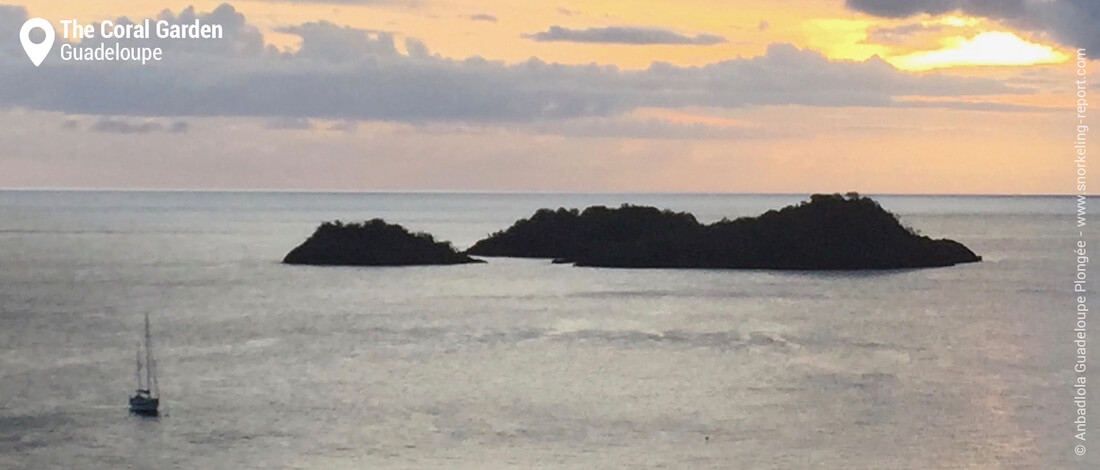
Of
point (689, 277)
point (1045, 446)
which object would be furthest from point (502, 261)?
point (1045, 446)

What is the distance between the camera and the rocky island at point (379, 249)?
142750mm

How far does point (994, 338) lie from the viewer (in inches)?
3334

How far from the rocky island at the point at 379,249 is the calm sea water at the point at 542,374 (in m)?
19.9

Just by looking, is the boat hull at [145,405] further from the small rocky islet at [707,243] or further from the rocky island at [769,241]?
the rocky island at [769,241]

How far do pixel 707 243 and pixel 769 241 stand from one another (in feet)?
20.2

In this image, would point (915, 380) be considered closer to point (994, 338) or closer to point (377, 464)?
point (994, 338)

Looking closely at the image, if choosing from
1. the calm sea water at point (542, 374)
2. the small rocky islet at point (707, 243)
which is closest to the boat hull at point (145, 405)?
the calm sea water at point (542, 374)

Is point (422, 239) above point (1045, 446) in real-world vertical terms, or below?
above

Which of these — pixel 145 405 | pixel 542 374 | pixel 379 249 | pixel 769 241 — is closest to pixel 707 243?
pixel 769 241

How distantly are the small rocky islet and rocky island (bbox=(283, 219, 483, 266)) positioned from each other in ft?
0.32

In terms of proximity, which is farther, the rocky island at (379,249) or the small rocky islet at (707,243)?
the rocky island at (379,249)

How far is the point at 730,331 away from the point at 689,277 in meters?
44.4

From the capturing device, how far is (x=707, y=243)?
141375 millimetres

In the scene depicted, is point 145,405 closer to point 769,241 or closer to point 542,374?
point 542,374
